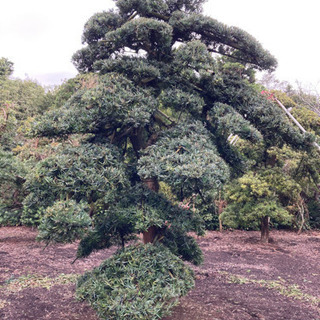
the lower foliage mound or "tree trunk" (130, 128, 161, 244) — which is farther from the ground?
→ "tree trunk" (130, 128, 161, 244)

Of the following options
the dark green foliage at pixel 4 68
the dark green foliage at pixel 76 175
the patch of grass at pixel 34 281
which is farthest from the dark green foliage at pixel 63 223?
the dark green foliage at pixel 4 68

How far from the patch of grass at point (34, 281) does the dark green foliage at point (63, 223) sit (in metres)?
3.14

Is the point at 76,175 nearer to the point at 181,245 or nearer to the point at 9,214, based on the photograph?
the point at 181,245

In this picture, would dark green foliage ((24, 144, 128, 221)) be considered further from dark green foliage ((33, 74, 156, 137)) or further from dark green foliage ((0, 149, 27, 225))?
dark green foliage ((0, 149, 27, 225))

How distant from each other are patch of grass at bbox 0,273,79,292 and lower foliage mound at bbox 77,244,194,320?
2669 millimetres

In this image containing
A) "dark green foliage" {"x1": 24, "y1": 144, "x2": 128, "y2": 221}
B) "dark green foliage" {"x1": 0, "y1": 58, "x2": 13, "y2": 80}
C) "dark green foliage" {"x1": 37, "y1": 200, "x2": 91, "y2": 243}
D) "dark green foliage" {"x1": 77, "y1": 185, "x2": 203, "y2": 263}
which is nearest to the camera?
"dark green foliage" {"x1": 37, "y1": 200, "x2": 91, "y2": 243}

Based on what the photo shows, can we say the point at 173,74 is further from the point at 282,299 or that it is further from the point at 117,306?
the point at 282,299

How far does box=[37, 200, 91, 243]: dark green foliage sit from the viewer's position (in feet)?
9.90

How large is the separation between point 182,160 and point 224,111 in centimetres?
124

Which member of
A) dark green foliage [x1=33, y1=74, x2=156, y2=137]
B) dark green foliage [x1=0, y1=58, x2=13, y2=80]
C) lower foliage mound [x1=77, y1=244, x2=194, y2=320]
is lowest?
lower foliage mound [x1=77, y1=244, x2=194, y2=320]

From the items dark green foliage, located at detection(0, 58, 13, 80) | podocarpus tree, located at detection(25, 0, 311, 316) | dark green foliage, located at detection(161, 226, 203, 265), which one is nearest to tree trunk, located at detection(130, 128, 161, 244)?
podocarpus tree, located at detection(25, 0, 311, 316)

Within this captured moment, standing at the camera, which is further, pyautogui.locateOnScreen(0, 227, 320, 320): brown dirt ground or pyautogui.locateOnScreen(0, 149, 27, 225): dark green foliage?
pyautogui.locateOnScreen(0, 149, 27, 225): dark green foliage

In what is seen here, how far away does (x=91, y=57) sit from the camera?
178 inches

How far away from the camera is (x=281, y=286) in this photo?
237 inches
